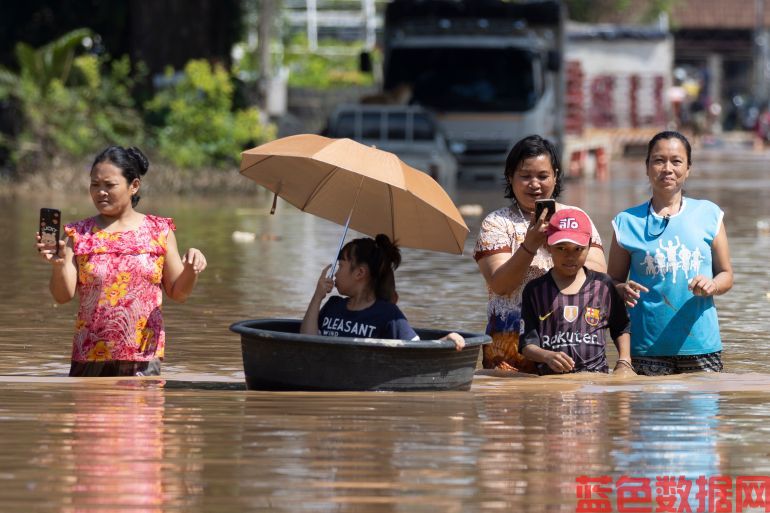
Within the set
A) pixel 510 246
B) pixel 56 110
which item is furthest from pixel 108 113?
pixel 510 246

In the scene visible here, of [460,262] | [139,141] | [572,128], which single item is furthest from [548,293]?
[572,128]

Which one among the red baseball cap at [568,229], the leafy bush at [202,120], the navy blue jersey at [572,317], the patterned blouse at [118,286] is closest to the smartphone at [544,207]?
the red baseball cap at [568,229]

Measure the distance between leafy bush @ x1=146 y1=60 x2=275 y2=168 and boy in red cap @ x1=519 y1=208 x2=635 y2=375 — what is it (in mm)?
21288

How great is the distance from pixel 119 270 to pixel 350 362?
1.03 metres

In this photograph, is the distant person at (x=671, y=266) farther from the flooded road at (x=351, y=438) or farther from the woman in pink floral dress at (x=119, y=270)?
the woman in pink floral dress at (x=119, y=270)

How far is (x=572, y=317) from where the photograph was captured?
7965mm

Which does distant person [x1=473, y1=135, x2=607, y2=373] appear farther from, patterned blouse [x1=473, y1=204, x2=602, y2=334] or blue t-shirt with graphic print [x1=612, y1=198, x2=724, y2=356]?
blue t-shirt with graphic print [x1=612, y1=198, x2=724, y2=356]

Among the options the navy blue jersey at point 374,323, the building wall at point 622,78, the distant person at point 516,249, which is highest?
the building wall at point 622,78

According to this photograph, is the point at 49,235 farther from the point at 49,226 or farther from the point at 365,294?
the point at 365,294

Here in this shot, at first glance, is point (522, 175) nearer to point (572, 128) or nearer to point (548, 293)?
point (548, 293)

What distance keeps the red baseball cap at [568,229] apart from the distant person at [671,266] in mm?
384

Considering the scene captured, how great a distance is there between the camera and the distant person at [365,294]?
7906 mm

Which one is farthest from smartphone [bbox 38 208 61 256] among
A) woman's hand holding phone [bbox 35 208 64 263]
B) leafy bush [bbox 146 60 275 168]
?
leafy bush [bbox 146 60 275 168]

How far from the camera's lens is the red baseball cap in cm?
780
